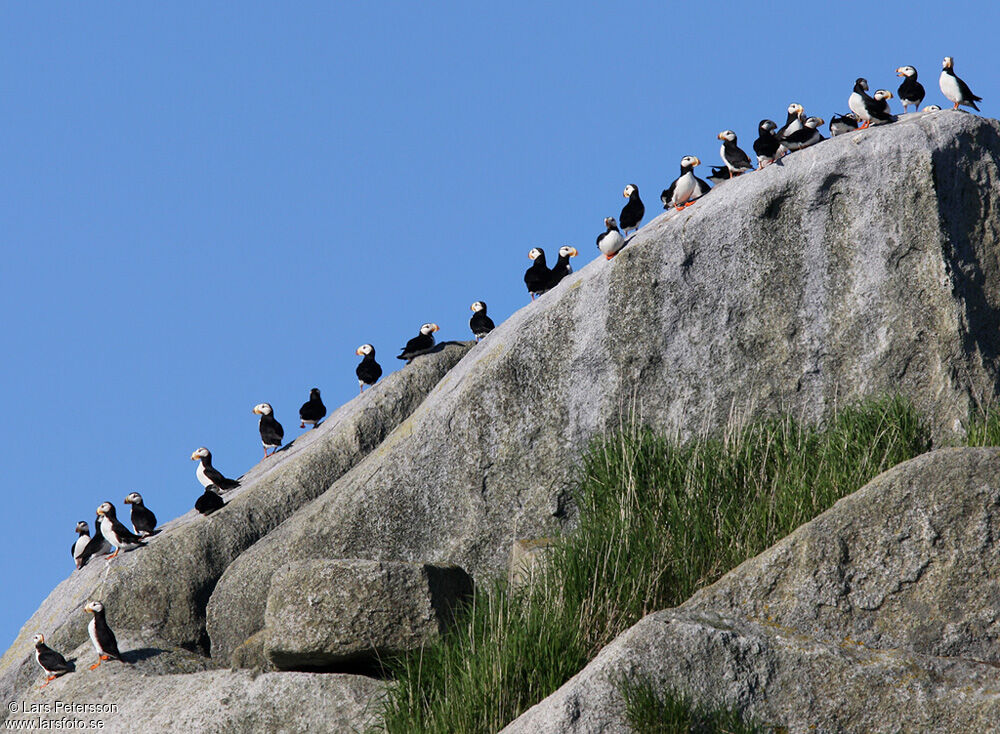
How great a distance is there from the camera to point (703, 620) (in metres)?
10.5

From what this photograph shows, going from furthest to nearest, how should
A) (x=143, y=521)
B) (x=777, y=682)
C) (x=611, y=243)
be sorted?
(x=143, y=521)
(x=611, y=243)
(x=777, y=682)

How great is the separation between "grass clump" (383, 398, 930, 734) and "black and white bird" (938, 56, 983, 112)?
19.4ft

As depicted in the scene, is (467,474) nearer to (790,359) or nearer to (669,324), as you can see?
(669,324)

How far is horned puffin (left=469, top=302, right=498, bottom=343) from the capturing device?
23.0 m

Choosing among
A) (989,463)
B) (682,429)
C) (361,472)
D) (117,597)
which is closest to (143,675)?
(117,597)

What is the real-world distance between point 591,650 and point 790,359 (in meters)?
5.62

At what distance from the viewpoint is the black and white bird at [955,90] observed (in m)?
19.1

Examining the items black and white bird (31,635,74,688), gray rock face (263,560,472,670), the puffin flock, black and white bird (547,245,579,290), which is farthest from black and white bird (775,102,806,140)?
black and white bird (31,635,74,688)

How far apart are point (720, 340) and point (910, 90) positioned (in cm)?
590

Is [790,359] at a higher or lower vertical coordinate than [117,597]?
lower

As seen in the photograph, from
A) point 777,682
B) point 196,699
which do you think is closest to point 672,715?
point 777,682

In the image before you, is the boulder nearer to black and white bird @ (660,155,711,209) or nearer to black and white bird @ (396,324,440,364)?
black and white bird @ (660,155,711,209)

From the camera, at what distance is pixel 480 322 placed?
23141 mm

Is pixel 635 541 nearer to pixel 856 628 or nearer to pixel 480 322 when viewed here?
pixel 856 628
